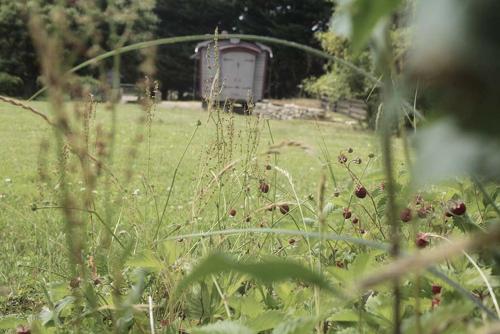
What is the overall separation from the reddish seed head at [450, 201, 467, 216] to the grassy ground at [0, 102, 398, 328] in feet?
0.75

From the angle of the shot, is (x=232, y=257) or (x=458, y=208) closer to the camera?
(x=232, y=257)

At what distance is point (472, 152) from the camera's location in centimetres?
20

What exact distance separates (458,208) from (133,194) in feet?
3.70

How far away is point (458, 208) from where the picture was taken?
3.81ft

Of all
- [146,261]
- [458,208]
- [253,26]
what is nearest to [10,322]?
[146,261]

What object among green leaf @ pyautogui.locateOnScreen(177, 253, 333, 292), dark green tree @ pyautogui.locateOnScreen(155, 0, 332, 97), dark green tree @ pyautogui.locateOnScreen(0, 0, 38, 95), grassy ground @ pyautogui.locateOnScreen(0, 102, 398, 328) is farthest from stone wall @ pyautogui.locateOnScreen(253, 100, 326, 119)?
green leaf @ pyautogui.locateOnScreen(177, 253, 333, 292)

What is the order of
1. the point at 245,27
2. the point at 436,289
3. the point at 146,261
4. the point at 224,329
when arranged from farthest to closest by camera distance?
the point at 245,27 → the point at 146,261 → the point at 436,289 → the point at 224,329

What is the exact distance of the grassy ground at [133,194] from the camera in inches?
64.1

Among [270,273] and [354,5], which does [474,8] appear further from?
[270,273]

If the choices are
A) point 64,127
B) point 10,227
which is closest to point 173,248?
point 64,127

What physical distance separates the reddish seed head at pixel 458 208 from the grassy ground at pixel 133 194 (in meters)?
0.23

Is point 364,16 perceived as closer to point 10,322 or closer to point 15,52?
point 10,322

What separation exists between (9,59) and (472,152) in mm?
21946

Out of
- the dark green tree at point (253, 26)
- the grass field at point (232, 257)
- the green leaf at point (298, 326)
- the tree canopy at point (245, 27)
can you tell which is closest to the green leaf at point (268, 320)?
the grass field at point (232, 257)
